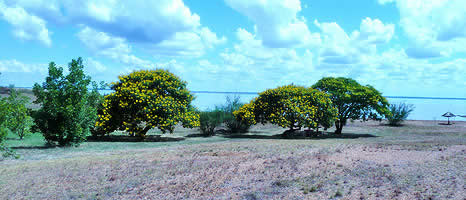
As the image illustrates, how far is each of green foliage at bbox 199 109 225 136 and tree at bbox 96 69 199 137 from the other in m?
2.12

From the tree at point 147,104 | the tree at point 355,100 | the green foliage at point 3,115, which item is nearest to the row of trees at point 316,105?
Answer: the tree at point 355,100

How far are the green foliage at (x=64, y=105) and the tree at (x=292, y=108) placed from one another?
8.24 metres

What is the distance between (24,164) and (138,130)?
6696 millimetres

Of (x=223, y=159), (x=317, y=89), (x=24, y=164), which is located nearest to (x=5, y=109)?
(x=24, y=164)

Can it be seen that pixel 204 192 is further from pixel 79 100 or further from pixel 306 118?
pixel 306 118

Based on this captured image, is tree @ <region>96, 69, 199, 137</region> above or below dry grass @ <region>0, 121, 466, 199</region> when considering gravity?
above

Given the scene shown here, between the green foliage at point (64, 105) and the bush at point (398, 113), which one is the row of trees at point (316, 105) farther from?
the green foliage at point (64, 105)

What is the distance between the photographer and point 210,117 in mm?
18828

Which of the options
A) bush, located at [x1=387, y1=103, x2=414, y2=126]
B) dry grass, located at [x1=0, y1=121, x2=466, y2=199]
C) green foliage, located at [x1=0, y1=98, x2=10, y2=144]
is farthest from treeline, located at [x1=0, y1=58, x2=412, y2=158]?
bush, located at [x1=387, y1=103, x2=414, y2=126]

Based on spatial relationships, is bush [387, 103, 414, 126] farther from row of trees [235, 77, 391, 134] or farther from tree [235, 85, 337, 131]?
tree [235, 85, 337, 131]

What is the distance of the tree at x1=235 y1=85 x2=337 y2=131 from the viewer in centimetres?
1602

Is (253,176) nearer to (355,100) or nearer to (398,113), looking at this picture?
(355,100)

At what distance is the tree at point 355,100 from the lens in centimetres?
1739

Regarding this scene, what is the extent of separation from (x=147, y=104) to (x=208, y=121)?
473 cm
